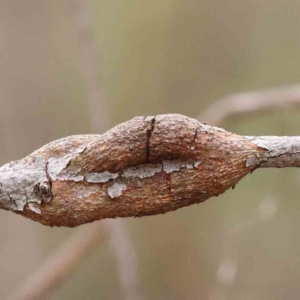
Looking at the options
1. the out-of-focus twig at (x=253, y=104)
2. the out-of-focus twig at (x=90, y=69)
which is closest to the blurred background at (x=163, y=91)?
the out-of-focus twig at (x=90, y=69)

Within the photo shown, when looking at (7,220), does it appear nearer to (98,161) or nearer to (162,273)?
(162,273)

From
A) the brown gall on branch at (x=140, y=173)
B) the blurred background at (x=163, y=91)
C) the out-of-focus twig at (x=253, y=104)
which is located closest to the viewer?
the brown gall on branch at (x=140, y=173)

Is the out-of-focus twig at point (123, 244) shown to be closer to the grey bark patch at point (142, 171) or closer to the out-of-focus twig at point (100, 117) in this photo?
the out-of-focus twig at point (100, 117)

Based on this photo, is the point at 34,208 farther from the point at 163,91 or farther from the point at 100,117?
the point at 163,91

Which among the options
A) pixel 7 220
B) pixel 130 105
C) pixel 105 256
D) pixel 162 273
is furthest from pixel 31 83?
pixel 162 273

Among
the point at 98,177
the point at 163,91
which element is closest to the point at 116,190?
the point at 98,177

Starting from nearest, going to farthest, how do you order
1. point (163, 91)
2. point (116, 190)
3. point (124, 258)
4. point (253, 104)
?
point (116, 190) < point (253, 104) < point (124, 258) < point (163, 91)
